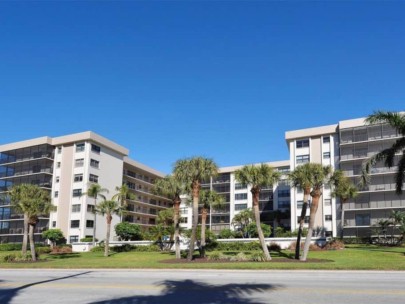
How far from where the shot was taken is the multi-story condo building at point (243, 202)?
295 feet

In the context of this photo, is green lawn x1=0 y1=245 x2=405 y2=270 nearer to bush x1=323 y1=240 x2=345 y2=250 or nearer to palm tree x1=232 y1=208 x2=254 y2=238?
bush x1=323 y1=240 x2=345 y2=250

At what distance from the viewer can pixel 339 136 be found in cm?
7450

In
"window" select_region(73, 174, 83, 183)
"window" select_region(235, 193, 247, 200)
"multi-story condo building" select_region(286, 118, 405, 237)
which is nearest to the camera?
"multi-story condo building" select_region(286, 118, 405, 237)

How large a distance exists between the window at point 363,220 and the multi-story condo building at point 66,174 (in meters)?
45.4

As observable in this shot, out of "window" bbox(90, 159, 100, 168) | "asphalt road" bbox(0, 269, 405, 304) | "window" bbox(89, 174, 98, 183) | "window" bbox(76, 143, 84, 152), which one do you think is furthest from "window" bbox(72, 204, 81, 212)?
"asphalt road" bbox(0, 269, 405, 304)

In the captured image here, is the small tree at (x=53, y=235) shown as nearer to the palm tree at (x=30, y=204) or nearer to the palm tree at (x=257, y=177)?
the palm tree at (x=30, y=204)

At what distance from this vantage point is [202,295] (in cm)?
1395

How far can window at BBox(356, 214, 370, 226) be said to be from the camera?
69.1m

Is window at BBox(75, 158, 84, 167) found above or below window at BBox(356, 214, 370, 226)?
above

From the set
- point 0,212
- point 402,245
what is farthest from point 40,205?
point 0,212

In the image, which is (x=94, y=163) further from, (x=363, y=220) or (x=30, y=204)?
(x=363, y=220)

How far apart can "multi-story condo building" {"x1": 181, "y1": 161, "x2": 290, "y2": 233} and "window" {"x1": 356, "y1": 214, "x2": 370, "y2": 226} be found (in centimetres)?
2032

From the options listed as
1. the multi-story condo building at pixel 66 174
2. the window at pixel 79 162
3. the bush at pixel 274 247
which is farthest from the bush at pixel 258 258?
the window at pixel 79 162

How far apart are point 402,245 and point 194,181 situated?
3022 centimetres
